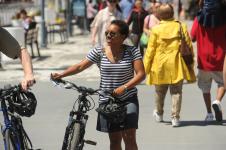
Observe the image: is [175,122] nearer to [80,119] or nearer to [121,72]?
[121,72]

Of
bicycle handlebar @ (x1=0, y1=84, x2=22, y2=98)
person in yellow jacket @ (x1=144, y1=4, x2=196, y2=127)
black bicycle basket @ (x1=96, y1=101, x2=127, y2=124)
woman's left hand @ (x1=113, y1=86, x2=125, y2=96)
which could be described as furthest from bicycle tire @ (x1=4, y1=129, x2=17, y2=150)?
person in yellow jacket @ (x1=144, y1=4, x2=196, y2=127)

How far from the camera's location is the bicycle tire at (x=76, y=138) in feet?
18.5

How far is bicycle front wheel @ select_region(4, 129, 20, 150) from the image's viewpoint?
5.41 metres

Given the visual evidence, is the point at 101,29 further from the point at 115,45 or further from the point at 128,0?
the point at 115,45

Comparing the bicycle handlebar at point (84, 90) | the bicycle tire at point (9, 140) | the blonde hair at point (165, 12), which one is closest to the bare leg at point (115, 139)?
the bicycle handlebar at point (84, 90)

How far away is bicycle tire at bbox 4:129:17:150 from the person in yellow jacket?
12.4 feet

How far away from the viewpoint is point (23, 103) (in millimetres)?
5379

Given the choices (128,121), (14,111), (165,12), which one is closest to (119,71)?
(128,121)

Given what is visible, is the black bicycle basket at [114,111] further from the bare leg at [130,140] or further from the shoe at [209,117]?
the shoe at [209,117]

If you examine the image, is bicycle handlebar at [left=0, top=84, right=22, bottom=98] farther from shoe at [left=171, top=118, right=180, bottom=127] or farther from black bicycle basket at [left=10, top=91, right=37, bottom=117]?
shoe at [left=171, top=118, right=180, bottom=127]

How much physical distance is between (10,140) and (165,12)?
154 inches

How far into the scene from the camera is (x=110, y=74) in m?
6.11

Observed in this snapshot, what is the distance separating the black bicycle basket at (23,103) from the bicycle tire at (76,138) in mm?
429

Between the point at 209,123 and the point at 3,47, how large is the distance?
173 inches
